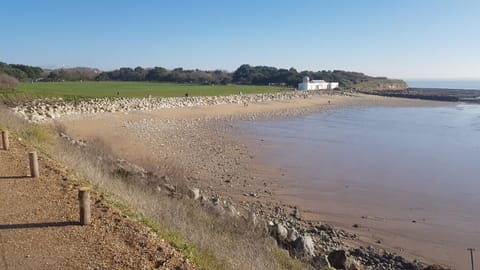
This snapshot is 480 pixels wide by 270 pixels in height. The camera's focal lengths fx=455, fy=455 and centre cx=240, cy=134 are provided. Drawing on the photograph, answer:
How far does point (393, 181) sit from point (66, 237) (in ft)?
42.3

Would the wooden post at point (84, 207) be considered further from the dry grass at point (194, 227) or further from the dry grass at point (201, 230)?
the dry grass at point (201, 230)

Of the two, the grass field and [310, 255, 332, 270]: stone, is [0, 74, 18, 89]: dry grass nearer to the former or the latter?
the grass field

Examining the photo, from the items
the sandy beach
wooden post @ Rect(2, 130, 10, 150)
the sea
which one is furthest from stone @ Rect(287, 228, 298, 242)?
wooden post @ Rect(2, 130, 10, 150)

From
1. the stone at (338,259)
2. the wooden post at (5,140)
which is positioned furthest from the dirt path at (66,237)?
the wooden post at (5,140)

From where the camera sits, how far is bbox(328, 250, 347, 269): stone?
8.91 metres

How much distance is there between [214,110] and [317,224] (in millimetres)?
36730

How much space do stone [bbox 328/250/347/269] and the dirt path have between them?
12.7 ft

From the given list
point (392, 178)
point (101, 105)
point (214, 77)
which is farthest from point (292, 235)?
point (214, 77)

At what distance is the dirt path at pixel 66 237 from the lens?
591 cm

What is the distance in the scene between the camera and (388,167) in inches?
758

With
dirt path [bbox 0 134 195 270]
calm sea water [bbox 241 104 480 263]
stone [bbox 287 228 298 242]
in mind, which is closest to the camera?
dirt path [bbox 0 134 195 270]

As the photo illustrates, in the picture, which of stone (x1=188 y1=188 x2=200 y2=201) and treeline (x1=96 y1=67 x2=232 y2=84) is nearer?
stone (x1=188 y1=188 x2=200 y2=201)

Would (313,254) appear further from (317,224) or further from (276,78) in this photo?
(276,78)

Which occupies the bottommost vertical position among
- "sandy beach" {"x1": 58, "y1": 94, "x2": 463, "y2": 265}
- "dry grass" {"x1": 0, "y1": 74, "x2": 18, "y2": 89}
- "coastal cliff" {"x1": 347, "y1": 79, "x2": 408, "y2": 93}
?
"coastal cliff" {"x1": 347, "y1": 79, "x2": 408, "y2": 93}
